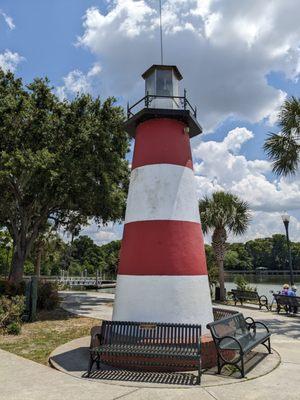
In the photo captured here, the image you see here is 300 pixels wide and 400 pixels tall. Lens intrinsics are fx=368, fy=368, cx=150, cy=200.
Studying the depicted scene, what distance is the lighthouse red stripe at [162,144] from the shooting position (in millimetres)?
9148

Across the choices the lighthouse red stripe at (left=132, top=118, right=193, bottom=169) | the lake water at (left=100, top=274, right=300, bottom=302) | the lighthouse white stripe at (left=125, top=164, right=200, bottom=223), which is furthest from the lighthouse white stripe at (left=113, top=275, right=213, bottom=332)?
the lake water at (left=100, top=274, right=300, bottom=302)

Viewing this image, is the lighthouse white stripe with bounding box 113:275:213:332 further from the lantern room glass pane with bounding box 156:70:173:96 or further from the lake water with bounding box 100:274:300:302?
the lake water with bounding box 100:274:300:302

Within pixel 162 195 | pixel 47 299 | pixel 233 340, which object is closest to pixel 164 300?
pixel 233 340

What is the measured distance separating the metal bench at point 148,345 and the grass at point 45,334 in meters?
1.49

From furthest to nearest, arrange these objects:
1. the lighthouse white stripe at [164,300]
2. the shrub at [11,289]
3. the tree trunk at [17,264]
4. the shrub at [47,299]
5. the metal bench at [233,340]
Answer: the tree trunk at [17,264], the shrub at [47,299], the shrub at [11,289], the lighthouse white stripe at [164,300], the metal bench at [233,340]

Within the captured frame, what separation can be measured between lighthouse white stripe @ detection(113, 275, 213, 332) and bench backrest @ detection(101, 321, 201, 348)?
61 centimetres

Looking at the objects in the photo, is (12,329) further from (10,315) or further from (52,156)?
(52,156)

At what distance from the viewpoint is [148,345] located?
741 centimetres

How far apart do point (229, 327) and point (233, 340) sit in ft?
1.81

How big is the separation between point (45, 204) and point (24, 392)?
13.1 m

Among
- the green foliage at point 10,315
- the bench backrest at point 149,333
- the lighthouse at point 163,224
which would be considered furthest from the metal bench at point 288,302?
the green foliage at point 10,315

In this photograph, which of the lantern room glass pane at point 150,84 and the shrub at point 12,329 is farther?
the shrub at point 12,329

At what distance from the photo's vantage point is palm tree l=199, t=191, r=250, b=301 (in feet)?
68.6

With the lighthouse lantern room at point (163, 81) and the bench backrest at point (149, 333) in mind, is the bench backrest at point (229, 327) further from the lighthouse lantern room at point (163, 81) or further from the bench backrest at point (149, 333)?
the lighthouse lantern room at point (163, 81)
